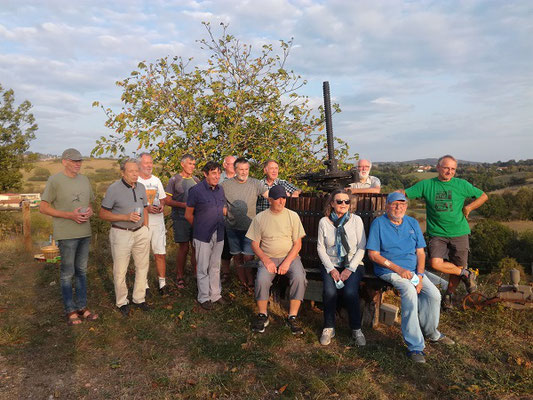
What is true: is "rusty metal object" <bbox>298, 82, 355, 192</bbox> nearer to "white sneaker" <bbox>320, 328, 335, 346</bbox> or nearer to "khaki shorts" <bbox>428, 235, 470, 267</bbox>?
"khaki shorts" <bbox>428, 235, 470, 267</bbox>

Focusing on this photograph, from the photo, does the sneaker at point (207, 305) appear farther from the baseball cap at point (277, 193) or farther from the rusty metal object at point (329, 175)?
the rusty metal object at point (329, 175)

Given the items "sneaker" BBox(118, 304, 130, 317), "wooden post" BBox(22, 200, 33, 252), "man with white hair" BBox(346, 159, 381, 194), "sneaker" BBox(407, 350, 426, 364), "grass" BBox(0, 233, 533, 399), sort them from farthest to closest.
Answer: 1. "wooden post" BBox(22, 200, 33, 252)
2. "man with white hair" BBox(346, 159, 381, 194)
3. "sneaker" BBox(118, 304, 130, 317)
4. "sneaker" BBox(407, 350, 426, 364)
5. "grass" BBox(0, 233, 533, 399)

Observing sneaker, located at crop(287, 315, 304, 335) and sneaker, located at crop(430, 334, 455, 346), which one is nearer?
sneaker, located at crop(430, 334, 455, 346)

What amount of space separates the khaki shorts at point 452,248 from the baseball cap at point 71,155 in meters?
4.90

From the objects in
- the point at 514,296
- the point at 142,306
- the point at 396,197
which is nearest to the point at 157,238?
the point at 142,306

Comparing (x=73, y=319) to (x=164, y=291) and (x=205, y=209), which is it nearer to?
(x=164, y=291)

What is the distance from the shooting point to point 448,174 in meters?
5.35

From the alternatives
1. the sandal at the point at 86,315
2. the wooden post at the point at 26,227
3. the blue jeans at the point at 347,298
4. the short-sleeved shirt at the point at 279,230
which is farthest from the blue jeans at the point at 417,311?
the wooden post at the point at 26,227

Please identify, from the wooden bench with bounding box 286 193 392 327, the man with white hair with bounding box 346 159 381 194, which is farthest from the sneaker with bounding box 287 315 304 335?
the man with white hair with bounding box 346 159 381 194

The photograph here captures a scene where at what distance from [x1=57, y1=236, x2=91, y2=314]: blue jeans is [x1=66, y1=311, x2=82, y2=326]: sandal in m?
0.05

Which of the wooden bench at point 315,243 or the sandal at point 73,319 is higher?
the wooden bench at point 315,243

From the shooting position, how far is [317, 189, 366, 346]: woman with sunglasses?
15.4 feet

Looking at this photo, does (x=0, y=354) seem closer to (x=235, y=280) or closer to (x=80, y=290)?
(x=80, y=290)

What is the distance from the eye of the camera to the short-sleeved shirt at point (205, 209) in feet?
18.4
